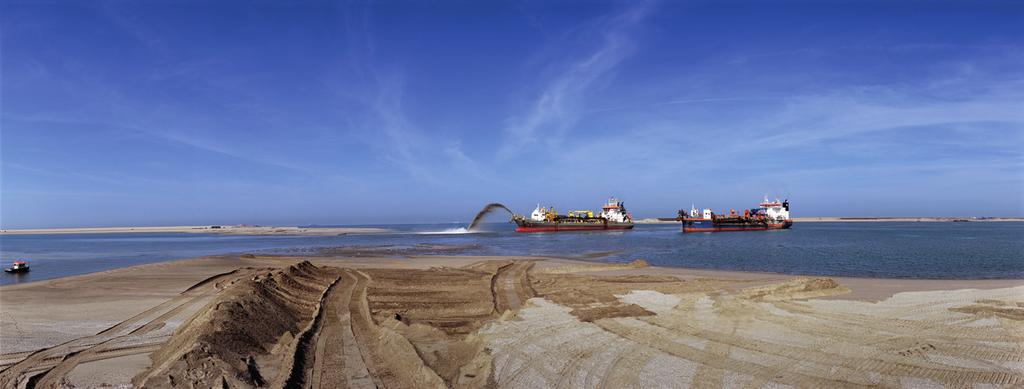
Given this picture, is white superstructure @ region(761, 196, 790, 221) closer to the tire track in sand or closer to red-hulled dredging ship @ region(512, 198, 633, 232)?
red-hulled dredging ship @ region(512, 198, 633, 232)

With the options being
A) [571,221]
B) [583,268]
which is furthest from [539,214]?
[583,268]

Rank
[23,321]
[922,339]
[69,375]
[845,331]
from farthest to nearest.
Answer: [23,321]
[845,331]
[922,339]
[69,375]

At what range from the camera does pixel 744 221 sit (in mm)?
83688

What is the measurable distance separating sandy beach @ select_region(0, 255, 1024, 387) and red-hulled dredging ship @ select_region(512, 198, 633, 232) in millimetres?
67959

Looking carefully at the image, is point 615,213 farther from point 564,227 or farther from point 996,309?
point 996,309

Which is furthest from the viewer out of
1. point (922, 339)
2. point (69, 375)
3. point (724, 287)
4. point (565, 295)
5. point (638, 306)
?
point (724, 287)

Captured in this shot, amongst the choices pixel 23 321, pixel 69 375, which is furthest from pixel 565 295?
pixel 23 321

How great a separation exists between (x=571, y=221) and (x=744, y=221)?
27.3m

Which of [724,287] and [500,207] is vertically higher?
[500,207]

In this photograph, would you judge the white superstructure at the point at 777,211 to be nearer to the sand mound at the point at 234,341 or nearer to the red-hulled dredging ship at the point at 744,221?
the red-hulled dredging ship at the point at 744,221

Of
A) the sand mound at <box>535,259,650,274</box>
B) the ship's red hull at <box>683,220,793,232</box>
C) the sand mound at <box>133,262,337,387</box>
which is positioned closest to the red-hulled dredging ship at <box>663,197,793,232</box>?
the ship's red hull at <box>683,220,793,232</box>

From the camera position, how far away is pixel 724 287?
16.1 metres

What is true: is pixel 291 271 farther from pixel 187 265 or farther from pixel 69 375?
pixel 187 265

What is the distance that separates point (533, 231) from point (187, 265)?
60.4 meters
